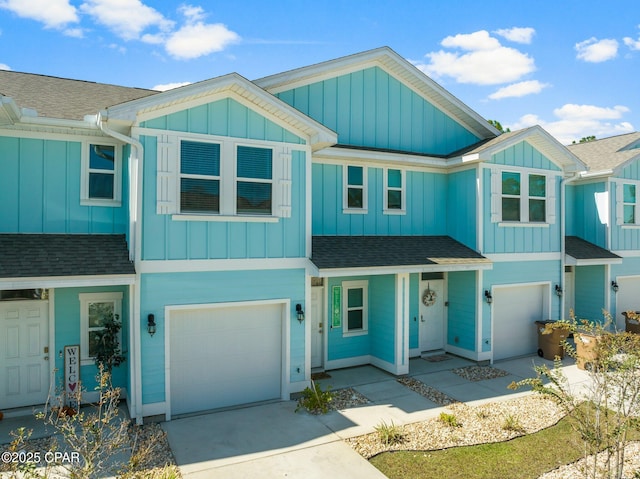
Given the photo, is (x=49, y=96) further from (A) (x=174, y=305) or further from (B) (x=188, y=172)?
(A) (x=174, y=305)

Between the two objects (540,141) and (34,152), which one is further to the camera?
(540,141)

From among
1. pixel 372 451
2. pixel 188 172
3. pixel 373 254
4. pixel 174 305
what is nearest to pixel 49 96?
pixel 188 172

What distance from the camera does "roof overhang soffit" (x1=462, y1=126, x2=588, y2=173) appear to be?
1171 centimetres

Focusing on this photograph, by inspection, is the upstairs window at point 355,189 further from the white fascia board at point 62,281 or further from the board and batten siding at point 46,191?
the white fascia board at point 62,281

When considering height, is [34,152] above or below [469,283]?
above

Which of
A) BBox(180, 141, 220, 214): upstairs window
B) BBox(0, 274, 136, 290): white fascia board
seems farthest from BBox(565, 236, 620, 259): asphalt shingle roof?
BBox(0, 274, 136, 290): white fascia board

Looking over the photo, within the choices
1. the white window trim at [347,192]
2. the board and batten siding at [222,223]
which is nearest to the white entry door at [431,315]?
the white window trim at [347,192]

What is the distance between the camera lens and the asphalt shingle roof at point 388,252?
1005cm

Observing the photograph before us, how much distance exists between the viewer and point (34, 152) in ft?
28.7

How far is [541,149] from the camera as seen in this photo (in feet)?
41.5

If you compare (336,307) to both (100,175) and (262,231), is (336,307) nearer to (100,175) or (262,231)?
(262,231)

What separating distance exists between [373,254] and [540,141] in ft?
19.6

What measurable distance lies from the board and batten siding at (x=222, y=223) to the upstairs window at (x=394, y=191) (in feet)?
10.9

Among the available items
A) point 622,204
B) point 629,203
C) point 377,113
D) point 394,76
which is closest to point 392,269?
point 377,113
